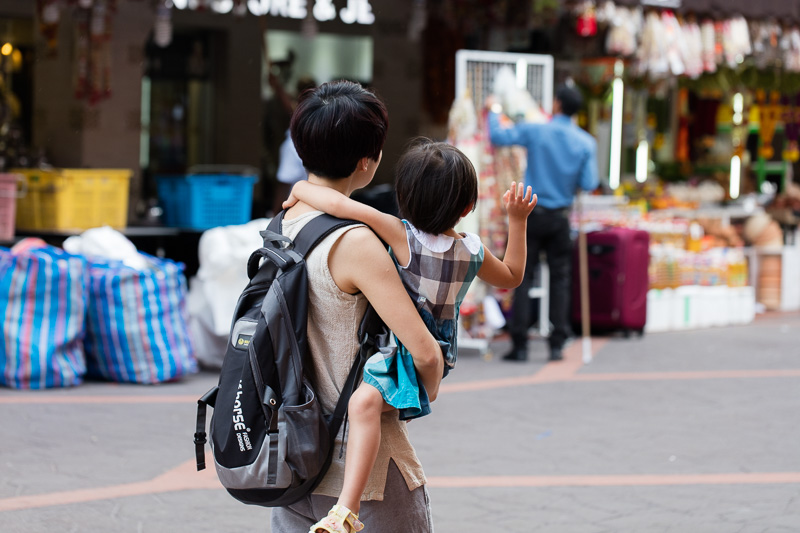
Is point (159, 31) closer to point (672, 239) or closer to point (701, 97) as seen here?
point (672, 239)

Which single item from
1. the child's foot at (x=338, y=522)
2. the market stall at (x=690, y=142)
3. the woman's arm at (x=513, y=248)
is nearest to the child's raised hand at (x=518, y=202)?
the woman's arm at (x=513, y=248)

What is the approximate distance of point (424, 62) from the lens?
13.0m

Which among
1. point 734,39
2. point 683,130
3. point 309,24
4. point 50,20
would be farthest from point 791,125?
point 50,20

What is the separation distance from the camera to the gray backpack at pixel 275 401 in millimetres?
2584

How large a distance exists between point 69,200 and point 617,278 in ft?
16.0

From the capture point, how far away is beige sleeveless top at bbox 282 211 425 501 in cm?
264

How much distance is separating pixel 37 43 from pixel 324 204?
902cm

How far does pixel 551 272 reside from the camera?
30.0ft

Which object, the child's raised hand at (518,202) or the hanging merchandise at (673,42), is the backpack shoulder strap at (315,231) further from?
the hanging merchandise at (673,42)

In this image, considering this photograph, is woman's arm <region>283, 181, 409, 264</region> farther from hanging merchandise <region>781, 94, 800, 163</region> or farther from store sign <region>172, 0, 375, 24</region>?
hanging merchandise <region>781, 94, 800, 163</region>

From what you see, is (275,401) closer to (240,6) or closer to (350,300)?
(350,300)

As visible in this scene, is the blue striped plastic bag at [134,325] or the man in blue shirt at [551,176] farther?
the man in blue shirt at [551,176]

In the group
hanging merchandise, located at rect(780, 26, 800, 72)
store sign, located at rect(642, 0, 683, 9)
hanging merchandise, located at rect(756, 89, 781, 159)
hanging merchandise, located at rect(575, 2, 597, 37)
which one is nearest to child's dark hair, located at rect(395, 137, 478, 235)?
hanging merchandise, located at rect(575, 2, 597, 37)

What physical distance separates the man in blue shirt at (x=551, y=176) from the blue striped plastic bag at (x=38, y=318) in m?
3.44
